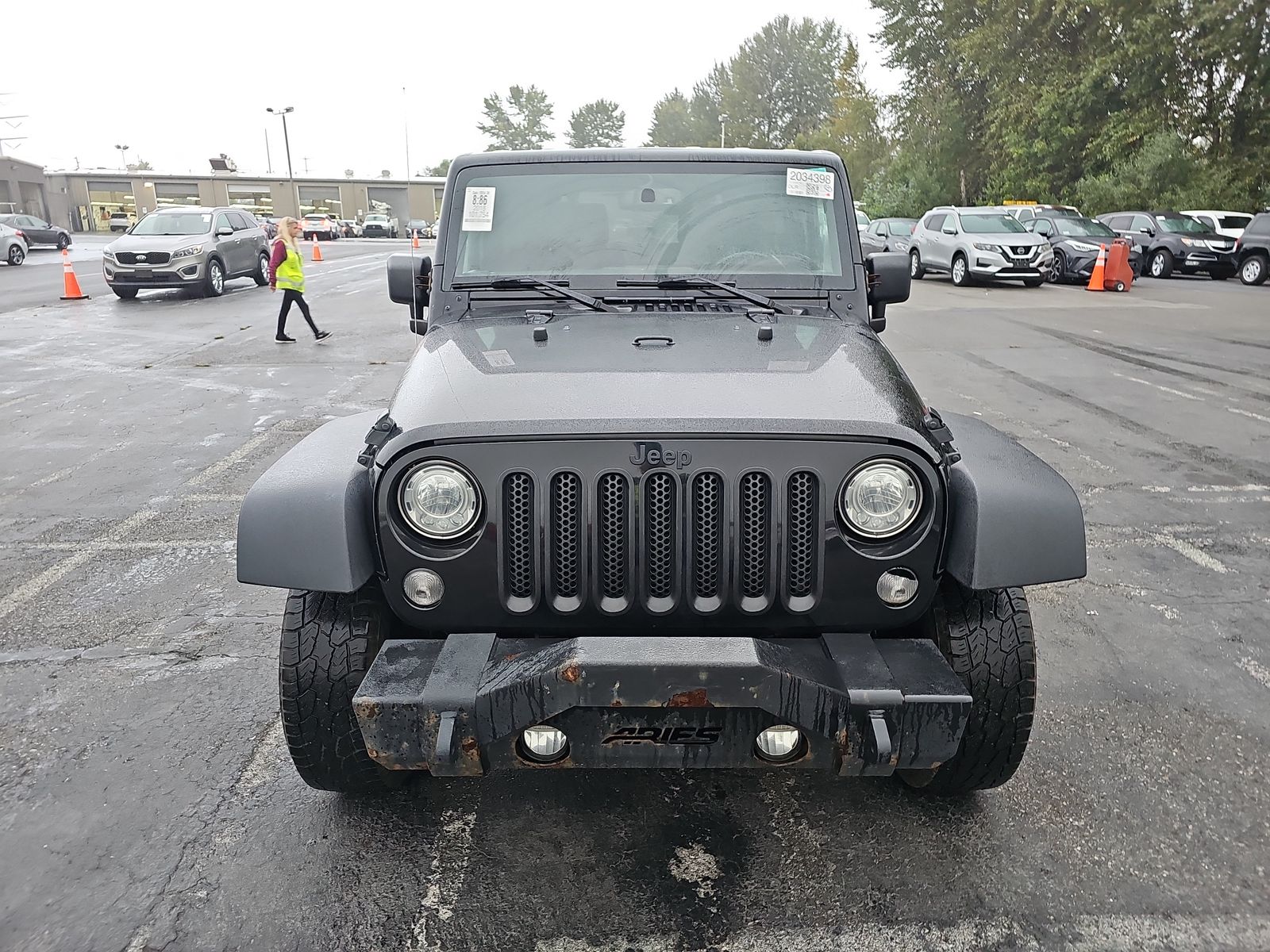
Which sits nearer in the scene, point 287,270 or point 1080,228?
point 287,270

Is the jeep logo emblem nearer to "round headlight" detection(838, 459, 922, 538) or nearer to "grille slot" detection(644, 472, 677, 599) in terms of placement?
"grille slot" detection(644, 472, 677, 599)

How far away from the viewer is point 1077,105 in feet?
111

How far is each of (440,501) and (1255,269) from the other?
81.1 feet

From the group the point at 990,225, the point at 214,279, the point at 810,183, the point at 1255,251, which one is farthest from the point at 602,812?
the point at 1255,251

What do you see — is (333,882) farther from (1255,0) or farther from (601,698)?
(1255,0)

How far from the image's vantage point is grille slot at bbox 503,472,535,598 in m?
2.39

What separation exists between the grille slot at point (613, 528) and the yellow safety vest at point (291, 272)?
11104 millimetres

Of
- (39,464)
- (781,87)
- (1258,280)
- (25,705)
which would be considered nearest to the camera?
(25,705)

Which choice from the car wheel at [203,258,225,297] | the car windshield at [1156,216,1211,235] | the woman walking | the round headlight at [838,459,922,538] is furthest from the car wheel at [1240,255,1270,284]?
the round headlight at [838,459,922,538]

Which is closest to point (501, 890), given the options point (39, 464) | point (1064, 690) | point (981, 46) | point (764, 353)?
point (764, 353)

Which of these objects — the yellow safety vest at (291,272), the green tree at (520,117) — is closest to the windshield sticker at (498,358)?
the yellow safety vest at (291,272)

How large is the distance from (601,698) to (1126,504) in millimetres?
4786

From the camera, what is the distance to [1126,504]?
5906 millimetres

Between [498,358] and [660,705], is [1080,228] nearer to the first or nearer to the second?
[498,358]
